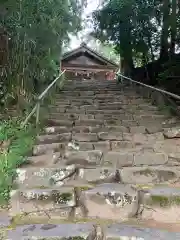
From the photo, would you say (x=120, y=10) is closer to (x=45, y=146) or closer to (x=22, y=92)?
(x=22, y=92)

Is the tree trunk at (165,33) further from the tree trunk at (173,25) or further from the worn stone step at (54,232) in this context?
the worn stone step at (54,232)

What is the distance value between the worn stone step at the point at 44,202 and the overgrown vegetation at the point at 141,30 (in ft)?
22.9

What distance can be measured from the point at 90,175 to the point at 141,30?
8779 millimetres

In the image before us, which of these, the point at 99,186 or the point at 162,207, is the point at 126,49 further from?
the point at 162,207

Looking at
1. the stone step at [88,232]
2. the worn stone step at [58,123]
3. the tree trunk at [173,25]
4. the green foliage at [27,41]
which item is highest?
the tree trunk at [173,25]

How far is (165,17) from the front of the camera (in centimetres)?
973

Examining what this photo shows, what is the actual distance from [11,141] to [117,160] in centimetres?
140

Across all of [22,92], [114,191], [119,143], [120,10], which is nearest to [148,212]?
[114,191]

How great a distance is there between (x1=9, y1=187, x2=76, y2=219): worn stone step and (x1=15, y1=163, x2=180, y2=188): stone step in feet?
0.74

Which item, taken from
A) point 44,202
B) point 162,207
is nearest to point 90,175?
point 44,202

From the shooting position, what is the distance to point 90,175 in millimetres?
3027

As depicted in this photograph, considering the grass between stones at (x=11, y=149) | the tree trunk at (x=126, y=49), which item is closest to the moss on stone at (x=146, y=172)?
the grass between stones at (x=11, y=149)

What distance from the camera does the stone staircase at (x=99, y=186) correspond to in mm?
2266

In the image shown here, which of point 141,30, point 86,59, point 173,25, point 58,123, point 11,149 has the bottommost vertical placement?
point 11,149
